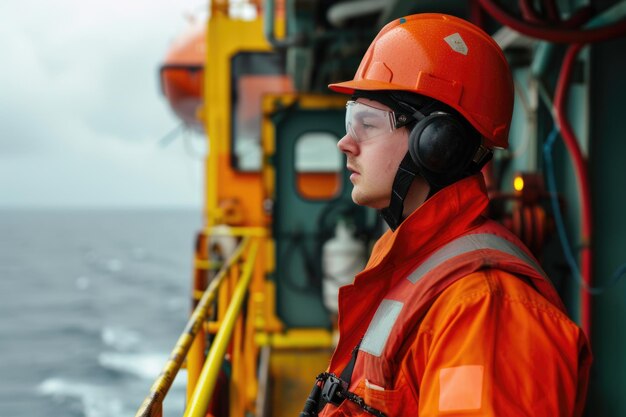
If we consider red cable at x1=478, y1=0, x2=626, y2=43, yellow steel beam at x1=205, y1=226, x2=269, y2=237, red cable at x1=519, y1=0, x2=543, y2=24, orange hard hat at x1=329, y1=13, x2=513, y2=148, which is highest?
red cable at x1=519, y1=0, x2=543, y2=24

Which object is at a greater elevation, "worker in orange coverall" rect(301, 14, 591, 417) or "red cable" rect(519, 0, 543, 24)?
"red cable" rect(519, 0, 543, 24)

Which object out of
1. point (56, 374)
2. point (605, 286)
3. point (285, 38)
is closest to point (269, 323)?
point (285, 38)

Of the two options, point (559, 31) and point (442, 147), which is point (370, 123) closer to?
point (442, 147)

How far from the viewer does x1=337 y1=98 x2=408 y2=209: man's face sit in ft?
5.03

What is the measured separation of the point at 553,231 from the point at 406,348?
2.67 m

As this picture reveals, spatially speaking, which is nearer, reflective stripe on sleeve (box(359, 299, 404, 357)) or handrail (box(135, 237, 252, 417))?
reflective stripe on sleeve (box(359, 299, 404, 357))

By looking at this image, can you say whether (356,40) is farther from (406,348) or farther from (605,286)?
(406,348)

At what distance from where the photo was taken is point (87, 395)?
16.5 m

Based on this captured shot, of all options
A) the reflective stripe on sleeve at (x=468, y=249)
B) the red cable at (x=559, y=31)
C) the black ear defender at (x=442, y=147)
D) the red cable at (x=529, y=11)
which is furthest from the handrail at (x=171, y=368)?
the red cable at (x=529, y=11)

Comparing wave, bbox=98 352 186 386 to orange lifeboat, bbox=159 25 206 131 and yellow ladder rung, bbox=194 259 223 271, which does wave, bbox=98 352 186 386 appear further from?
yellow ladder rung, bbox=194 259 223 271

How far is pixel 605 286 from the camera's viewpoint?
3539mm

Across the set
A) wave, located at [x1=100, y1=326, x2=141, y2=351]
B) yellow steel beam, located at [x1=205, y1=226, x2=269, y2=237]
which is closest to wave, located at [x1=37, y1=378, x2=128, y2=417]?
wave, located at [x1=100, y1=326, x2=141, y2=351]

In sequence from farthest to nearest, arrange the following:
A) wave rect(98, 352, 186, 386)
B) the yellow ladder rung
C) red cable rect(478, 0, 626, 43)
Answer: wave rect(98, 352, 186, 386)
the yellow ladder rung
red cable rect(478, 0, 626, 43)

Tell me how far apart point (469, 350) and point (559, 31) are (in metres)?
2.11
